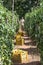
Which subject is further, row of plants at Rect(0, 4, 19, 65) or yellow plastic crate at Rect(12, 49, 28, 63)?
yellow plastic crate at Rect(12, 49, 28, 63)

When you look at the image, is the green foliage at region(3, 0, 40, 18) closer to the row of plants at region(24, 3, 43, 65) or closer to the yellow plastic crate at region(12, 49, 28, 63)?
the row of plants at region(24, 3, 43, 65)

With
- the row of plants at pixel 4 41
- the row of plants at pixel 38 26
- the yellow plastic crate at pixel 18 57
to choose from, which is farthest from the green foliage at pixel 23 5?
the row of plants at pixel 4 41

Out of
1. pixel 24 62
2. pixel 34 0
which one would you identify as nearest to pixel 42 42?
pixel 24 62

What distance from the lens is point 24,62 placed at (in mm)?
12984

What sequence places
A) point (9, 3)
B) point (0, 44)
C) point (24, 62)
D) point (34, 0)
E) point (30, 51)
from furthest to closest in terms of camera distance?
point (34, 0) < point (9, 3) < point (30, 51) < point (24, 62) < point (0, 44)

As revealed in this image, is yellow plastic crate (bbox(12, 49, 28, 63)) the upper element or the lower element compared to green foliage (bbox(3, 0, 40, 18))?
upper

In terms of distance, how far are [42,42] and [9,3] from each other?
89.8 feet

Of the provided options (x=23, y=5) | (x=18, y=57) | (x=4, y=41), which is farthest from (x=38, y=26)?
(x=23, y=5)

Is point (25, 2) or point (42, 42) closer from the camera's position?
point (42, 42)

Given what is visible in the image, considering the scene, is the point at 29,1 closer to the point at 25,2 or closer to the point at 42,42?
the point at 25,2

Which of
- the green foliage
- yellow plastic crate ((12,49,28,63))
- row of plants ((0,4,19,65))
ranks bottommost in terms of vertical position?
the green foliage

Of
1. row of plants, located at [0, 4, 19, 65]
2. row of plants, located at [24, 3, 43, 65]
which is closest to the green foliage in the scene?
row of plants, located at [24, 3, 43, 65]

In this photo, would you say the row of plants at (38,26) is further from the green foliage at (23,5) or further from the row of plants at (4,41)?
the green foliage at (23,5)

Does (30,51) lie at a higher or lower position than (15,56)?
lower
